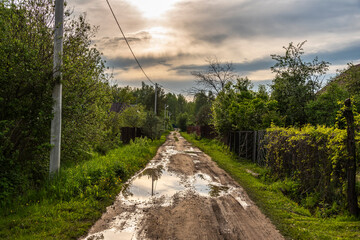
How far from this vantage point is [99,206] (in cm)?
600

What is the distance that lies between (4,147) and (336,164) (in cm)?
817

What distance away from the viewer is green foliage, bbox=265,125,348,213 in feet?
19.9

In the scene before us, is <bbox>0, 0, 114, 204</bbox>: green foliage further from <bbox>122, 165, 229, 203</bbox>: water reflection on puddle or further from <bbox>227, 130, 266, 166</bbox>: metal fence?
<bbox>227, 130, 266, 166</bbox>: metal fence

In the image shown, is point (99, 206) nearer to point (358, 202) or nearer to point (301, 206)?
point (301, 206)

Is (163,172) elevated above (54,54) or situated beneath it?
situated beneath

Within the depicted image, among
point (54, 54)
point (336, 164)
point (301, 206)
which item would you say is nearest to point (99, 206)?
point (54, 54)

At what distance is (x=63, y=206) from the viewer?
565 cm

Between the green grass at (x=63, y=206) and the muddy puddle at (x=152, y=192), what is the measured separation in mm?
440

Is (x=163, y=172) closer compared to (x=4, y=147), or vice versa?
(x=4, y=147)

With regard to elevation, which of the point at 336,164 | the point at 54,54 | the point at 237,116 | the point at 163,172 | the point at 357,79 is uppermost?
the point at 357,79

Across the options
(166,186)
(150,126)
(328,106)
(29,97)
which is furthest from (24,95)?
(150,126)

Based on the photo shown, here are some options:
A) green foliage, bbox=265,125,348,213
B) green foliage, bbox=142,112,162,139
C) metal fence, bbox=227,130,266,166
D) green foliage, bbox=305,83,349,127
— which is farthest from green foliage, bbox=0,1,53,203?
green foliage, bbox=142,112,162,139

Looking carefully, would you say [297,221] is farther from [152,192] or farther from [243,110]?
[243,110]

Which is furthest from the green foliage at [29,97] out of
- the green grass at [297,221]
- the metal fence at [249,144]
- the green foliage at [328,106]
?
the green foliage at [328,106]
